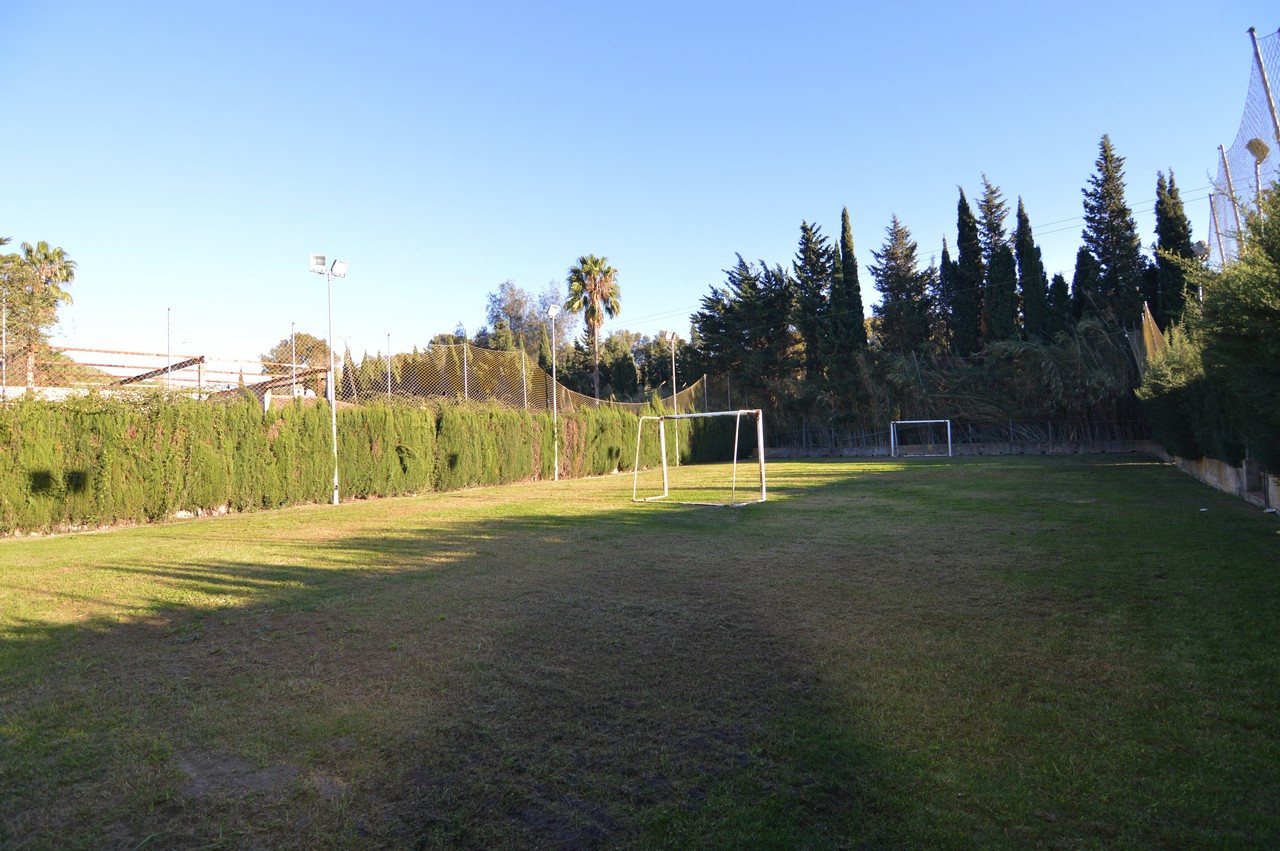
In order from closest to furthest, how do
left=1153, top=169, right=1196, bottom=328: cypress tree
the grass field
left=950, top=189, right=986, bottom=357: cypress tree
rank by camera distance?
1. the grass field
2. left=1153, top=169, right=1196, bottom=328: cypress tree
3. left=950, top=189, right=986, bottom=357: cypress tree

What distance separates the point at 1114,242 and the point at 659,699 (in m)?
35.4

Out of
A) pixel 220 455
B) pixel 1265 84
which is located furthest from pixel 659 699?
pixel 220 455

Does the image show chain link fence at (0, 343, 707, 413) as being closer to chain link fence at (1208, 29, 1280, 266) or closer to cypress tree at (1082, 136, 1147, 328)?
chain link fence at (1208, 29, 1280, 266)

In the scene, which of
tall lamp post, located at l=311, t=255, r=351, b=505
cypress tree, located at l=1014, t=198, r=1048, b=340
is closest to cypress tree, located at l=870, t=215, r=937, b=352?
cypress tree, located at l=1014, t=198, r=1048, b=340

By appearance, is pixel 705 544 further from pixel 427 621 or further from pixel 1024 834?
pixel 1024 834

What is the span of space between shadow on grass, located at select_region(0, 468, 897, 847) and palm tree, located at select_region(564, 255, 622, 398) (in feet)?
103

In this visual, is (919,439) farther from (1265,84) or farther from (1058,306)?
(1265,84)

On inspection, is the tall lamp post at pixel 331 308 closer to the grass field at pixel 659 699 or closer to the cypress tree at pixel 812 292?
A: the grass field at pixel 659 699

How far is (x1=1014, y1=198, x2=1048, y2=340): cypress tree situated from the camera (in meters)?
30.0

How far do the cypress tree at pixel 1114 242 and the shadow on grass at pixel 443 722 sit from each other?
104ft

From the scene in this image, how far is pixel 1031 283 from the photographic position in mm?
30125

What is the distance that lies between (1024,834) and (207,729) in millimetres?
3273

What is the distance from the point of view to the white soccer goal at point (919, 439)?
98.4 ft

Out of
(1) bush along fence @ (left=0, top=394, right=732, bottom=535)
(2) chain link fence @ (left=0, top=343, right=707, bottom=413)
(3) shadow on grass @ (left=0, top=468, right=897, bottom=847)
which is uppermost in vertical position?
(2) chain link fence @ (left=0, top=343, right=707, bottom=413)
